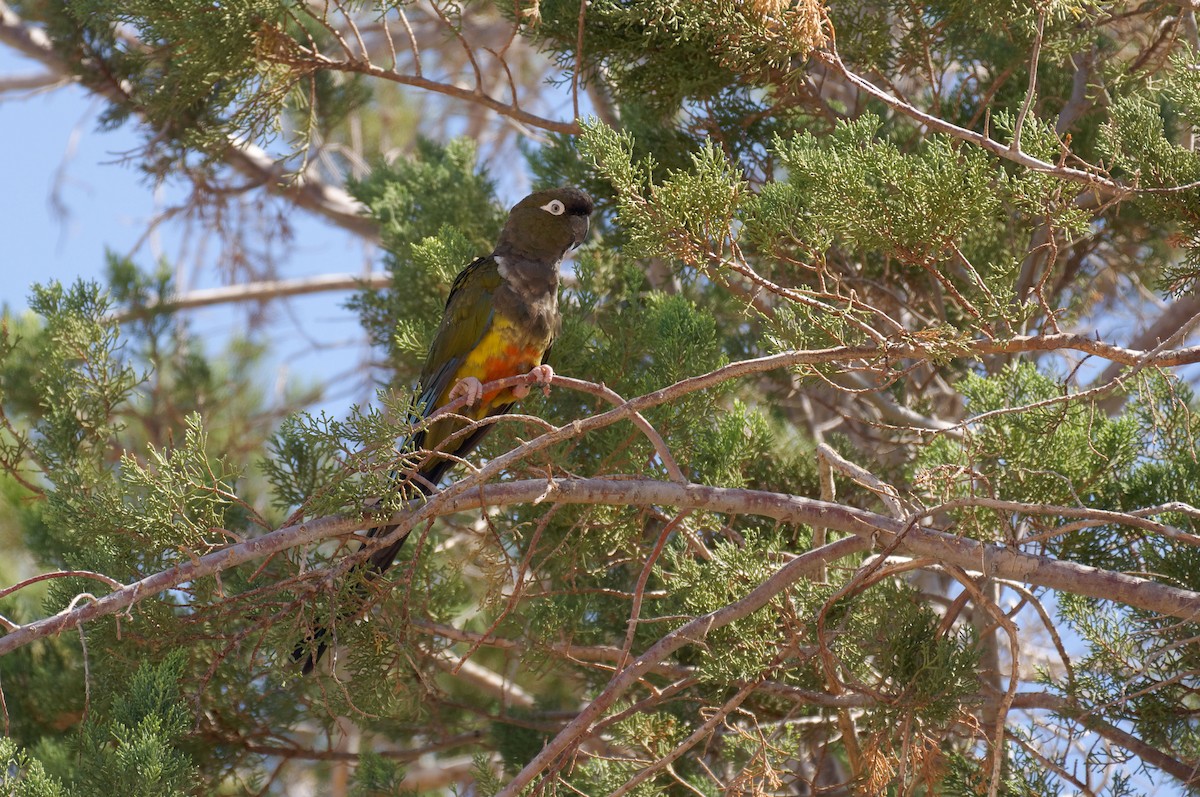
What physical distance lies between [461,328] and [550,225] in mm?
552

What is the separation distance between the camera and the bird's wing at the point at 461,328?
14.1ft

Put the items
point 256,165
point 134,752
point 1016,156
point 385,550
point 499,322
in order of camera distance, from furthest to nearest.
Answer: point 256,165 < point 499,322 < point 385,550 < point 134,752 < point 1016,156

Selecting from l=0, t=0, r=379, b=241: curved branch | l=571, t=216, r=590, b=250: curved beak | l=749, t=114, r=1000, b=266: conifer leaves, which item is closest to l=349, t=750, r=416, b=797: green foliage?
l=571, t=216, r=590, b=250: curved beak

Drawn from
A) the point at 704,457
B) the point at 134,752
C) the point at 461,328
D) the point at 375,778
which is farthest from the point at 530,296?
the point at 134,752

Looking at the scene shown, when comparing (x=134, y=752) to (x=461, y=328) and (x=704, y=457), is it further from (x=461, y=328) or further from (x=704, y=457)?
(x=704, y=457)

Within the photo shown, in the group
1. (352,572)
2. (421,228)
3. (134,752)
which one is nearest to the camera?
(134,752)

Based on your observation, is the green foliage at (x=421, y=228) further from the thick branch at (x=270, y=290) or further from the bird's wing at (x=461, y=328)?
the thick branch at (x=270, y=290)

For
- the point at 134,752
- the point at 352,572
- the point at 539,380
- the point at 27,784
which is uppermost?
the point at 539,380

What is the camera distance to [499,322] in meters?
4.23

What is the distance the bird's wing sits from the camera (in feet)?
14.1

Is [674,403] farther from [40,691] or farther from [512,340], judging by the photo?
[40,691]

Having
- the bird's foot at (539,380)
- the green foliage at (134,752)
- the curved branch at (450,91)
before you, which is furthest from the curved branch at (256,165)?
the green foliage at (134,752)

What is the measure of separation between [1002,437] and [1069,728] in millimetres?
965

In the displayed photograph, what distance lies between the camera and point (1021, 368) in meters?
4.16
